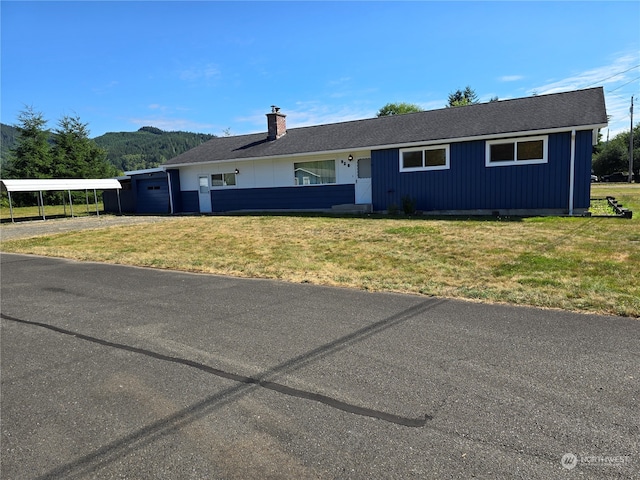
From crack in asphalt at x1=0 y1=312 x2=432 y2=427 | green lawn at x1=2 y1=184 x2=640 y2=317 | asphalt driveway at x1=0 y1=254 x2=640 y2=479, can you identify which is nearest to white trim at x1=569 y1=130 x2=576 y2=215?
green lawn at x1=2 y1=184 x2=640 y2=317

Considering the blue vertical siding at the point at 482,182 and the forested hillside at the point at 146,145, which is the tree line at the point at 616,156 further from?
the forested hillside at the point at 146,145

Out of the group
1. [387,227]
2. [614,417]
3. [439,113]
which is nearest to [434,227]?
[387,227]

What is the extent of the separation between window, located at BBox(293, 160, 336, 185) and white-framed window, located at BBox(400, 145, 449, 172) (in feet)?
11.4

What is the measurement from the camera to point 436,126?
54.0 feet

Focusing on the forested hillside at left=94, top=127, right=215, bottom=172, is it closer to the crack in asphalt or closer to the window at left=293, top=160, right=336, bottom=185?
the window at left=293, top=160, right=336, bottom=185

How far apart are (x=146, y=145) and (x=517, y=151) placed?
383ft

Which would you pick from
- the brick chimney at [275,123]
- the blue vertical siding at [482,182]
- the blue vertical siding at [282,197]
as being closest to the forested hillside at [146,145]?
the brick chimney at [275,123]

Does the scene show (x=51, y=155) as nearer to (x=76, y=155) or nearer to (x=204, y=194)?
(x=76, y=155)

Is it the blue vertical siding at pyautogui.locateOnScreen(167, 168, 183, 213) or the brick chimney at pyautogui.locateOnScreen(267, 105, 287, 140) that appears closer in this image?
the brick chimney at pyautogui.locateOnScreen(267, 105, 287, 140)

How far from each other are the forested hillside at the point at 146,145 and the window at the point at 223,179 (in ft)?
228

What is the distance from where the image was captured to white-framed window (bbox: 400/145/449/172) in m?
15.5

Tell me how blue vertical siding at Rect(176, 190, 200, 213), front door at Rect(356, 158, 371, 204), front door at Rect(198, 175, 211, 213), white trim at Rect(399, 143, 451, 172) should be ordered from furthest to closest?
blue vertical siding at Rect(176, 190, 200, 213), front door at Rect(198, 175, 211, 213), front door at Rect(356, 158, 371, 204), white trim at Rect(399, 143, 451, 172)

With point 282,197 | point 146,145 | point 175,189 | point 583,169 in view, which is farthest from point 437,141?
point 146,145

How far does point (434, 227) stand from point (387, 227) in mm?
1339
